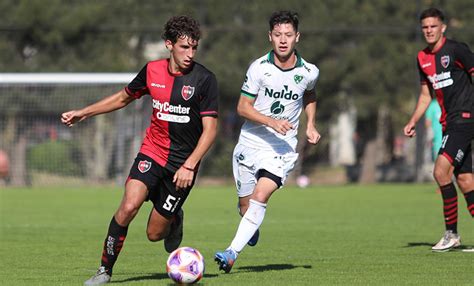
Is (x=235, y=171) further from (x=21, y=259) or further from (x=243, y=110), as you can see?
(x=21, y=259)

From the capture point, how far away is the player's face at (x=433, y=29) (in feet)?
31.9

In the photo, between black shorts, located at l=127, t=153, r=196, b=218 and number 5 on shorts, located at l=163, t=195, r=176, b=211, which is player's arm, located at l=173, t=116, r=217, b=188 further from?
number 5 on shorts, located at l=163, t=195, r=176, b=211

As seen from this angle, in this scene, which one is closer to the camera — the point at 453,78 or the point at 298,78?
the point at 298,78

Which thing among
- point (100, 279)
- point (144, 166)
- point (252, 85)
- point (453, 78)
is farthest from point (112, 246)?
point (453, 78)

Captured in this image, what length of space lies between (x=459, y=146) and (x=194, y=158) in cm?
348

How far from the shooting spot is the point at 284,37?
8.13 m

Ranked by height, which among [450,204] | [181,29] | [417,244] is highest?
[181,29]

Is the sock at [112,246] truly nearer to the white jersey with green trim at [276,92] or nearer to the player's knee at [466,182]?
the white jersey with green trim at [276,92]

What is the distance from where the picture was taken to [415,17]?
85.8ft

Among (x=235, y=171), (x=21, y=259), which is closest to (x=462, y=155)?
(x=235, y=171)

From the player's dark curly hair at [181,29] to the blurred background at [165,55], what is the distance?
58.4 ft

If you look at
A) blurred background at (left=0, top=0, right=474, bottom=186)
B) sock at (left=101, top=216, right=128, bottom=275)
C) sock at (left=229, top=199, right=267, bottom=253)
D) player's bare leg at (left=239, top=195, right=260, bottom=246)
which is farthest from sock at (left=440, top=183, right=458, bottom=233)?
blurred background at (left=0, top=0, right=474, bottom=186)

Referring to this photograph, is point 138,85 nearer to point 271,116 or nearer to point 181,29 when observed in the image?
point 181,29

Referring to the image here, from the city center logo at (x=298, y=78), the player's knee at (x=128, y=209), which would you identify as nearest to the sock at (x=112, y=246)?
the player's knee at (x=128, y=209)
